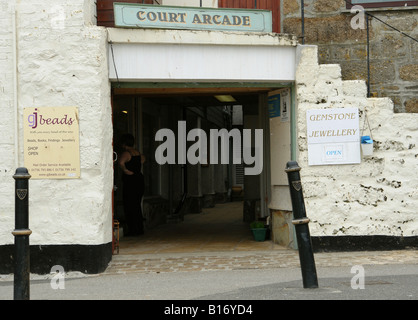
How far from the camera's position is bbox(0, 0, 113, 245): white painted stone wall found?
814 cm

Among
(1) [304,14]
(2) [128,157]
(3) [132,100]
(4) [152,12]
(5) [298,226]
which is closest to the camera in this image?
(5) [298,226]

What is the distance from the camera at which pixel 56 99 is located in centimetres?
821

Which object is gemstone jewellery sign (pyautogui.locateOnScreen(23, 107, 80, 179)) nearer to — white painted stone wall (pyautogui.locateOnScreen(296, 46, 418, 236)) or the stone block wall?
white painted stone wall (pyautogui.locateOnScreen(296, 46, 418, 236))

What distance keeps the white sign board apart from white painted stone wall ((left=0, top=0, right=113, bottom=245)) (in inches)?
115

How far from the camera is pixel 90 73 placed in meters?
8.26

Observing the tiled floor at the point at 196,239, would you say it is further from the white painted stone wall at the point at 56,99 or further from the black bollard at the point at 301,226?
the black bollard at the point at 301,226

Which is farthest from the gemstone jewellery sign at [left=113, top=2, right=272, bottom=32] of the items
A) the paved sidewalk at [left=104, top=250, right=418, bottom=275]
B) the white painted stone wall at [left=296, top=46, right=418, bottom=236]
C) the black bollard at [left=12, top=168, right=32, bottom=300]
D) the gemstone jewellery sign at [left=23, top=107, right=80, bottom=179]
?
the black bollard at [left=12, top=168, right=32, bottom=300]

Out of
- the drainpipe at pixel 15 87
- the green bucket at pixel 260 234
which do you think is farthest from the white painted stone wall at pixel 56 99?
the green bucket at pixel 260 234

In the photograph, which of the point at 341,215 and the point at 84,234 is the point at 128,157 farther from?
the point at 341,215

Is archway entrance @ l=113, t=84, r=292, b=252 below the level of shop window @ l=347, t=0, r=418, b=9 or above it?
below
